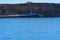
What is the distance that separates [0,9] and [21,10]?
1.39 meters

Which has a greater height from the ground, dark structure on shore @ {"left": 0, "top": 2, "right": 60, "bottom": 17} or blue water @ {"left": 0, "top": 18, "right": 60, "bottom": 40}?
dark structure on shore @ {"left": 0, "top": 2, "right": 60, "bottom": 17}

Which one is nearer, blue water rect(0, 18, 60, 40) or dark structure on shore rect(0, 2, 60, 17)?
blue water rect(0, 18, 60, 40)

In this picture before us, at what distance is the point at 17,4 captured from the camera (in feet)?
55.8

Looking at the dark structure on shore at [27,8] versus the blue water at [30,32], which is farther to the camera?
the dark structure on shore at [27,8]

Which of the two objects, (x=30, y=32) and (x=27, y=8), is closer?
(x=30, y=32)

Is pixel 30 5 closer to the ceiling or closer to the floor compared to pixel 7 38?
closer to the ceiling

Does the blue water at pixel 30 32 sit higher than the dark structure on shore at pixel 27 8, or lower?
lower

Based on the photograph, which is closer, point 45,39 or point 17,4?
point 45,39

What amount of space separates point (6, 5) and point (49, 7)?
279 centimetres

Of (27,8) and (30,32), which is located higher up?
(27,8)

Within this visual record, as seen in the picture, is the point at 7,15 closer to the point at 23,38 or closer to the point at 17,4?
the point at 17,4

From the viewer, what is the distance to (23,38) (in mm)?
5867

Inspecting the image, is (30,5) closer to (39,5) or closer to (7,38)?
(39,5)

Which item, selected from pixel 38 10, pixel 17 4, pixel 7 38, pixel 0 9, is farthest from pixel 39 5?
pixel 7 38
